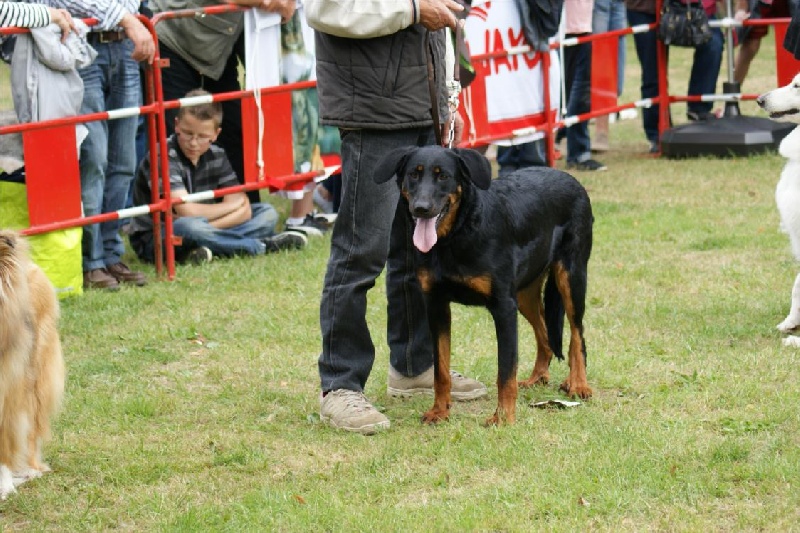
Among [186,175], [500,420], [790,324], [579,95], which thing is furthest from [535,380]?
[579,95]

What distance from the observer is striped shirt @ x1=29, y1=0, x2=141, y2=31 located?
715 cm

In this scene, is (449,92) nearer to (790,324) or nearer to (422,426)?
(422,426)

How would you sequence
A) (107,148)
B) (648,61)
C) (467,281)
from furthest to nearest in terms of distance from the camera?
(648,61) → (107,148) → (467,281)

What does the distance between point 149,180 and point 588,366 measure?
11.3ft

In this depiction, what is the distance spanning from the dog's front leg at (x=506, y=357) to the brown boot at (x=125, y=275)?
3375 millimetres

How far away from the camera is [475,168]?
4590 millimetres

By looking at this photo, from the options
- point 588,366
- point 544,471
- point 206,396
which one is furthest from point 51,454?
point 588,366

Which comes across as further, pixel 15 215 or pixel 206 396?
pixel 15 215

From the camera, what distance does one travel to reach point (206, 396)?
5.54 metres


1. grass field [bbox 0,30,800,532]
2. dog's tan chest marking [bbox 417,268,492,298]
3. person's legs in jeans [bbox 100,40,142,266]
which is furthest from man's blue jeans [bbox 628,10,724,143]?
dog's tan chest marking [bbox 417,268,492,298]

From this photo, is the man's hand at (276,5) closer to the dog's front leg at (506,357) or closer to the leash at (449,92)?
the leash at (449,92)

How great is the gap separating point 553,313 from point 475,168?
1.07 m

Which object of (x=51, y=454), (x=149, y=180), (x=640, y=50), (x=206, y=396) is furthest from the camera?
(x=640, y=50)

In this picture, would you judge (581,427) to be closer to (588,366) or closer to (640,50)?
(588,366)
